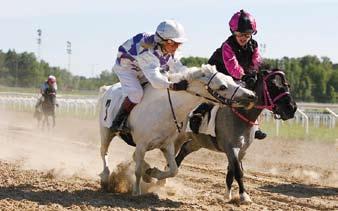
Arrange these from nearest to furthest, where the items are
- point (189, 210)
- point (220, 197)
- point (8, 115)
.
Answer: point (189, 210) → point (220, 197) → point (8, 115)

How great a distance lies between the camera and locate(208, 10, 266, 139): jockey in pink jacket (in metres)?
9.48

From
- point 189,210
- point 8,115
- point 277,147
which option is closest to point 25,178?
point 189,210

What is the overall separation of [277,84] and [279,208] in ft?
5.43

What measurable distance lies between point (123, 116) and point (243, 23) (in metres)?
2.08

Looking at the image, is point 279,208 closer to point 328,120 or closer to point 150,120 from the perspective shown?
point 150,120

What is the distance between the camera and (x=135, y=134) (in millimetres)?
9141

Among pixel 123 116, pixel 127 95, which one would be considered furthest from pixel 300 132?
pixel 127 95

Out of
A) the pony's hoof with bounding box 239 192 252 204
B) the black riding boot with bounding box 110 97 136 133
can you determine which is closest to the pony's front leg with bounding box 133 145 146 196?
the black riding boot with bounding box 110 97 136 133

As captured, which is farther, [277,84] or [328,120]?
[328,120]

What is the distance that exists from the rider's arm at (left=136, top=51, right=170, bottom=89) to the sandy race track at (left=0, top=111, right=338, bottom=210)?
1530mm

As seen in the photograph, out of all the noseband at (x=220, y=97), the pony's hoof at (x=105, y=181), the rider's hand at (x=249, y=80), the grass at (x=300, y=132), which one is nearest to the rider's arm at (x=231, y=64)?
the rider's hand at (x=249, y=80)

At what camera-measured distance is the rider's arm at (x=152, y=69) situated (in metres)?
8.58

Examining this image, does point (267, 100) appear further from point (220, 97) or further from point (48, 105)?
point (48, 105)

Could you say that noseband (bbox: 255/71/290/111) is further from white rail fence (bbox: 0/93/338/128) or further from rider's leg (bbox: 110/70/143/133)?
white rail fence (bbox: 0/93/338/128)
